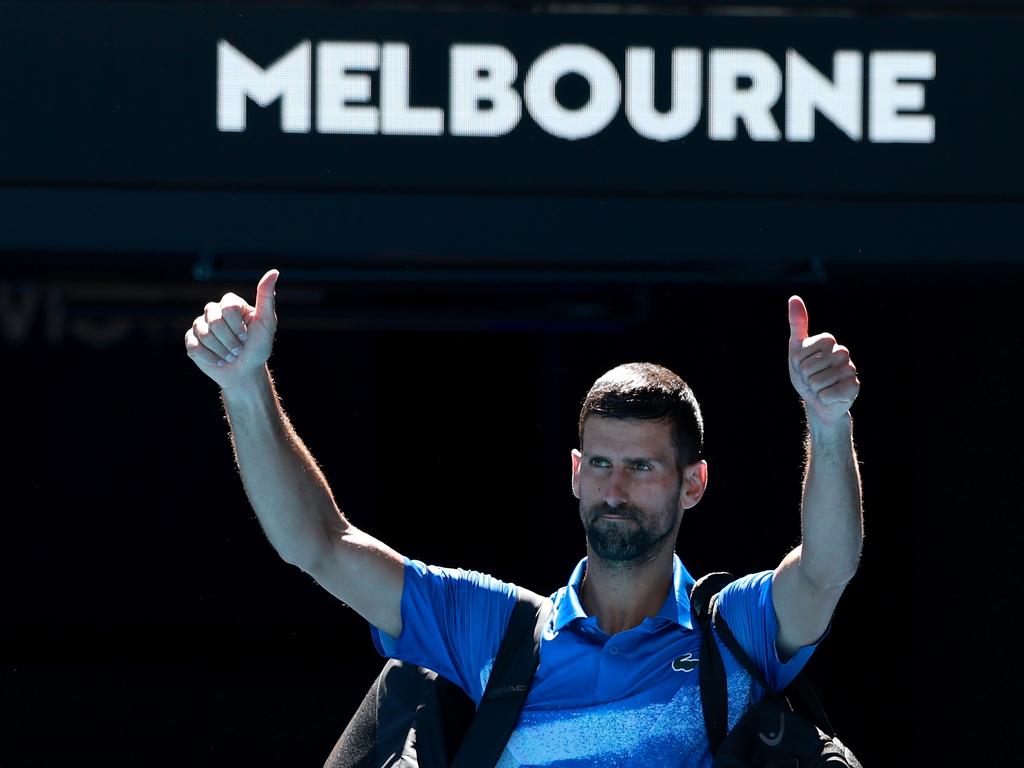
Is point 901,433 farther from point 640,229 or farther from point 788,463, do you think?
point 640,229

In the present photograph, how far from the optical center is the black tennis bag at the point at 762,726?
8.32 feet

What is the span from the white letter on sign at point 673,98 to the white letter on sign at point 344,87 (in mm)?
633

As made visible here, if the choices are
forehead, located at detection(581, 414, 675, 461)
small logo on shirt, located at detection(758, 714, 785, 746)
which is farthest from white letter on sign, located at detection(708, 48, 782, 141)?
small logo on shirt, located at detection(758, 714, 785, 746)

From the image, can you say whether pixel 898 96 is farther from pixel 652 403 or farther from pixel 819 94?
pixel 652 403

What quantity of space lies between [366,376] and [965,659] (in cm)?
251

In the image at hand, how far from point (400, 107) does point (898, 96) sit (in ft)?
4.03

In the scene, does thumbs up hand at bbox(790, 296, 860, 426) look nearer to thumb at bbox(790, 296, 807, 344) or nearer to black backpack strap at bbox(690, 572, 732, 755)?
thumb at bbox(790, 296, 807, 344)

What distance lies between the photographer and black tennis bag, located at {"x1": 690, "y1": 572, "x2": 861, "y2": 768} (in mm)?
2535

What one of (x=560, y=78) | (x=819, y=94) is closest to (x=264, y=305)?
(x=560, y=78)

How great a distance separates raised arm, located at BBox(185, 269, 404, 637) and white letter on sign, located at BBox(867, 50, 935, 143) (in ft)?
5.82

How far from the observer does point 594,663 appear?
279 centimetres

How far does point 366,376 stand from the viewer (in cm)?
620

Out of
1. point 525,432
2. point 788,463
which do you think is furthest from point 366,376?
point 788,463

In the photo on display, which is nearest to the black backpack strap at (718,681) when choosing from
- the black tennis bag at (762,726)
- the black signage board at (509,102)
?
the black tennis bag at (762,726)
